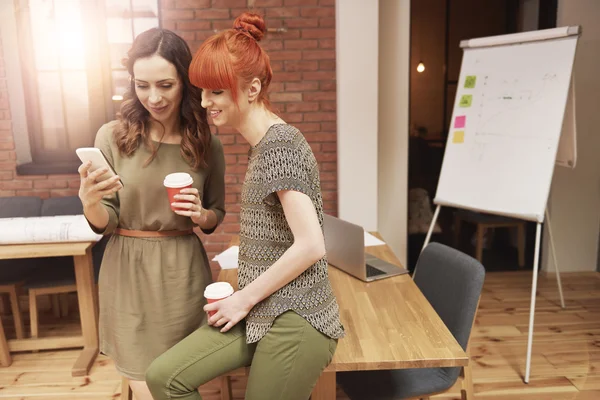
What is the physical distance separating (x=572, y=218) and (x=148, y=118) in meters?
3.52

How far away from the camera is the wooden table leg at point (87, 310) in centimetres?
272

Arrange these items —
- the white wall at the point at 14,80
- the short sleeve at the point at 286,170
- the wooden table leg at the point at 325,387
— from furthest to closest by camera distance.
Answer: the white wall at the point at 14,80 < the wooden table leg at the point at 325,387 < the short sleeve at the point at 286,170

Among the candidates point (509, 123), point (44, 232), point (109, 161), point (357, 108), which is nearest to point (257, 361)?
point (109, 161)

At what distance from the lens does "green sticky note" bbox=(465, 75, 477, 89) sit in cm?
305

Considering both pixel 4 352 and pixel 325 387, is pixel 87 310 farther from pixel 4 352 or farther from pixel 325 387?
pixel 325 387

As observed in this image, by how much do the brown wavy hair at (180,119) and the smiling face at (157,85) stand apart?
3 cm

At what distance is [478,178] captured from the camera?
291 cm

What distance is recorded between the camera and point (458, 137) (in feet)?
10.0

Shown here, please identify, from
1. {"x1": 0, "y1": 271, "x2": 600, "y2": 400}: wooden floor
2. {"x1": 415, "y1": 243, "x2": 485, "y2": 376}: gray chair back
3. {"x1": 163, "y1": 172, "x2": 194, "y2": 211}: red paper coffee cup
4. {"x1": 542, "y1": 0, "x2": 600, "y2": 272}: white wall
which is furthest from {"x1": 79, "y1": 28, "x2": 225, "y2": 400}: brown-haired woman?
{"x1": 542, "y1": 0, "x2": 600, "y2": 272}: white wall

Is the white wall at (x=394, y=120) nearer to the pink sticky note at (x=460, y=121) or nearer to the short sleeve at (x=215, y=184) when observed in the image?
the pink sticky note at (x=460, y=121)

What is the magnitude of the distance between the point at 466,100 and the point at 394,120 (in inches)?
25.2

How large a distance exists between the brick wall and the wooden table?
98 centimetres

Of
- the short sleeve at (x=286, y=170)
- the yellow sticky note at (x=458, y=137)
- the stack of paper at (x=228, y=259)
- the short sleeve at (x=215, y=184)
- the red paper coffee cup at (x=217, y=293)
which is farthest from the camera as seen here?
the yellow sticky note at (x=458, y=137)

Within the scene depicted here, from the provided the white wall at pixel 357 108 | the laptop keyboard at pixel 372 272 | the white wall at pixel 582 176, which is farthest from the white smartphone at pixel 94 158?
the white wall at pixel 582 176
